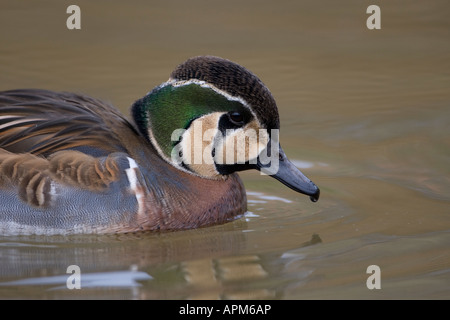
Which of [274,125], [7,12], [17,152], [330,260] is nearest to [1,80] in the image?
[7,12]

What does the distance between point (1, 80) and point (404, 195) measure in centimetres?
477

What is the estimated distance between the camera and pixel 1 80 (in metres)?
9.97

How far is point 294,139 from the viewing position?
8.68 metres

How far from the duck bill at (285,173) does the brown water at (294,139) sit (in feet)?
0.90

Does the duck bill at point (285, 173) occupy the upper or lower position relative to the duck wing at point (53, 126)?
lower

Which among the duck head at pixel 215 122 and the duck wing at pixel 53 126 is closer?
the duck head at pixel 215 122

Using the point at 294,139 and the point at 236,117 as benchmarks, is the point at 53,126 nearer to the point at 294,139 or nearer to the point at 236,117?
the point at 236,117

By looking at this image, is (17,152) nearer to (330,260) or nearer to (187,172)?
(187,172)

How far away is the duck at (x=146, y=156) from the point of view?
6359 mm

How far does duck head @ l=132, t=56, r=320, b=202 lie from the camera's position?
250 inches

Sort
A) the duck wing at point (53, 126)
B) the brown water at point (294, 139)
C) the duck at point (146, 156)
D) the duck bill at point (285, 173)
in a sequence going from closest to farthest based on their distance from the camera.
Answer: the brown water at point (294, 139) → the duck at point (146, 156) → the duck wing at point (53, 126) → the duck bill at point (285, 173)

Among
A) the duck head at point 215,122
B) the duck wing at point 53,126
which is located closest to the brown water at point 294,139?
the duck head at point 215,122

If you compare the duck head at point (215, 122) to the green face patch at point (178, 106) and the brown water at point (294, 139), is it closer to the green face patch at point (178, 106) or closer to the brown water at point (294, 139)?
the green face patch at point (178, 106)

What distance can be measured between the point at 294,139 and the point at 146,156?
2.41 metres
